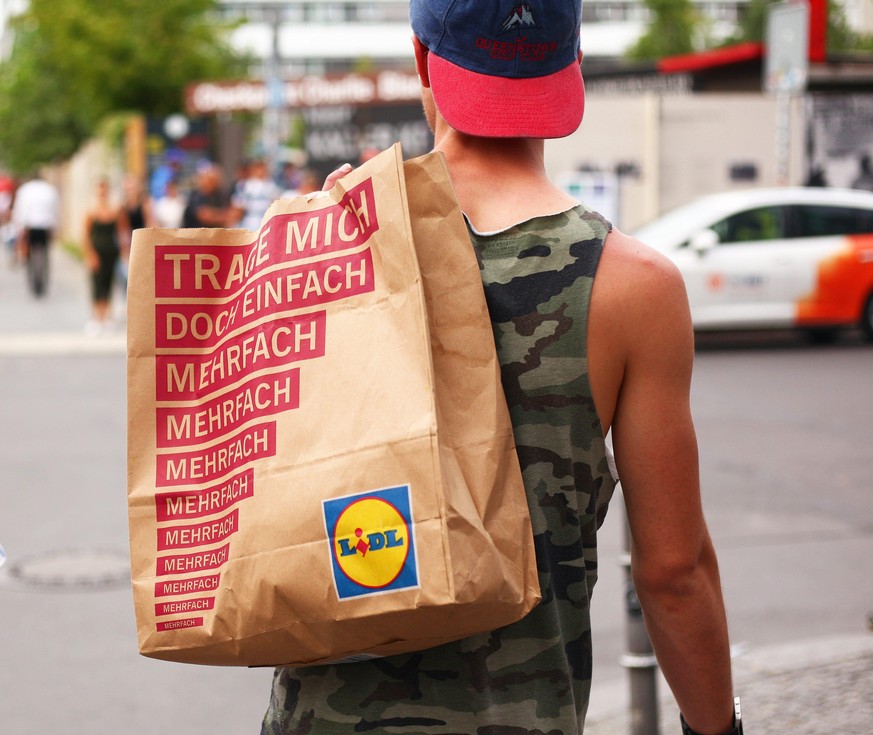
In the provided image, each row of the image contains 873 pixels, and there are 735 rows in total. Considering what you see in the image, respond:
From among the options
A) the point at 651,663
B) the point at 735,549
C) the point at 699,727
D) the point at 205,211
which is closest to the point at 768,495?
the point at 735,549

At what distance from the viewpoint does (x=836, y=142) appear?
71.4 feet

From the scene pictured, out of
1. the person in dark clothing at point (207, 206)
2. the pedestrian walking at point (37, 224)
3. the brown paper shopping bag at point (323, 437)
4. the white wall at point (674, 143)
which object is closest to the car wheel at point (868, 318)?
the white wall at point (674, 143)

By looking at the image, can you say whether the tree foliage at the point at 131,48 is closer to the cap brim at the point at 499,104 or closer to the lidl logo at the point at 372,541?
the cap brim at the point at 499,104

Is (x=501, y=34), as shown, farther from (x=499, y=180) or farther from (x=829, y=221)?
(x=829, y=221)

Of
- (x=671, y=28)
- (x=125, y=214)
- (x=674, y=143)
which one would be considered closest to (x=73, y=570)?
(x=125, y=214)

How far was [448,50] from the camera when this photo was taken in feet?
5.81

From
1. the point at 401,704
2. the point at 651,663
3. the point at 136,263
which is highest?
the point at 136,263

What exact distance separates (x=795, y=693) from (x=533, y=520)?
3303 millimetres

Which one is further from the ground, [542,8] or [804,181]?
[542,8]

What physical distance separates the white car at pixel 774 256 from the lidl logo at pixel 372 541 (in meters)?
13.3

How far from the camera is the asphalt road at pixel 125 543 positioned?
499cm

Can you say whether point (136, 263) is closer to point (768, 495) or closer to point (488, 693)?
point (488, 693)

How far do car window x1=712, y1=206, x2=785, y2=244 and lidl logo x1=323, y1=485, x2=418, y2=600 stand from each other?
1368cm

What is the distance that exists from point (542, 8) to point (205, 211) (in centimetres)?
1636
